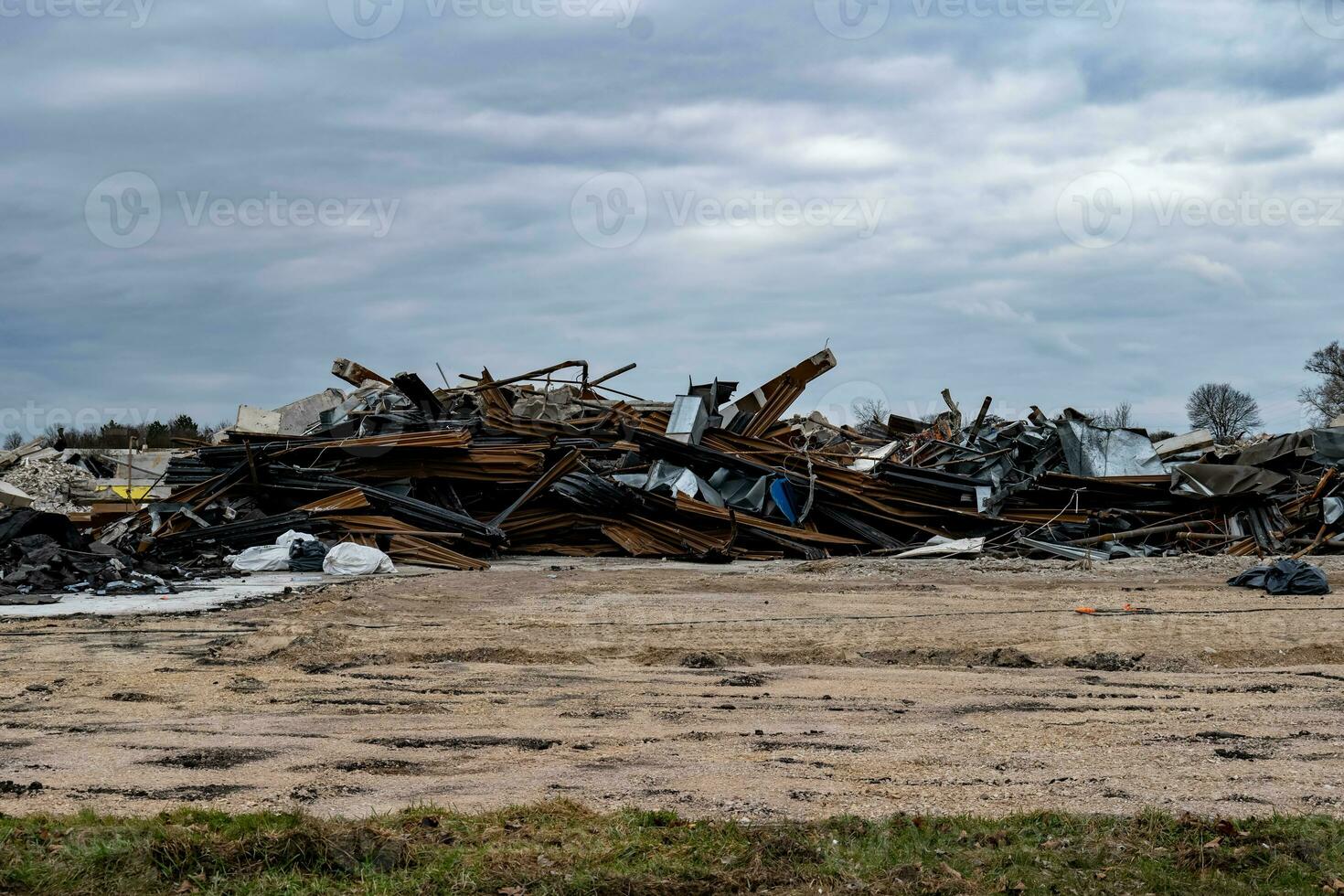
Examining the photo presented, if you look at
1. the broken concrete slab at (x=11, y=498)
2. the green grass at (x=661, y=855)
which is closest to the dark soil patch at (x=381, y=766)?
the green grass at (x=661, y=855)

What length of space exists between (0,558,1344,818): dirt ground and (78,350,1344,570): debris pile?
5374mm

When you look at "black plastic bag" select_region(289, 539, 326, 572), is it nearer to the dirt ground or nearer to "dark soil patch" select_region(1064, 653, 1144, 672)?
the dirt ground

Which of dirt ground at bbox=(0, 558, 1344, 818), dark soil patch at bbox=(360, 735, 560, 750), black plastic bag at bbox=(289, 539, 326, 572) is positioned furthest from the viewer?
black plastic bag at bbox=(289, 539, 326, 572)

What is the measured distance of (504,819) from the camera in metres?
5.07

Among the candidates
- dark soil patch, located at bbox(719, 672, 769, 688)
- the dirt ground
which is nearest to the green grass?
the dirt ground

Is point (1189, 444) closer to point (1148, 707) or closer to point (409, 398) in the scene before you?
point (409, 398)

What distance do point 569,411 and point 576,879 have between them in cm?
2013

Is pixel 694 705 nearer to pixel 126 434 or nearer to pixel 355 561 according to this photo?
pixel 355 561

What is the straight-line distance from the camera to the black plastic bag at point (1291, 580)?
13.8 m

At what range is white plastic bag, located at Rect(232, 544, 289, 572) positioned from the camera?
59.5ft

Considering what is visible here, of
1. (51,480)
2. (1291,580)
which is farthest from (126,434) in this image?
(1291,580)

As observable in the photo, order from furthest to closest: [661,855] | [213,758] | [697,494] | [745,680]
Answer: [697,494]
[745,680]
[213,758]
[661,855]

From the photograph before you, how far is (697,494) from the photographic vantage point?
20.9 meters

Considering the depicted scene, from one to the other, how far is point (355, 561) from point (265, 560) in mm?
1575
